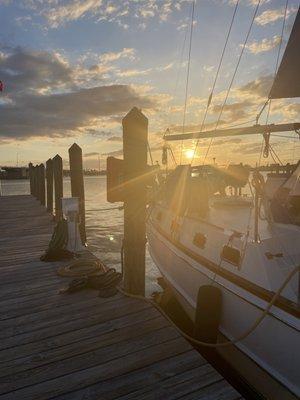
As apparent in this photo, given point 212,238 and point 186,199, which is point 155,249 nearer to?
point 186,199

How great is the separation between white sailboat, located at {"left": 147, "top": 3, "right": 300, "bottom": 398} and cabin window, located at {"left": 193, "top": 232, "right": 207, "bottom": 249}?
0.02m

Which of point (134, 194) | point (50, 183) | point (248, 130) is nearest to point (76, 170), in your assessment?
point (50, 183)

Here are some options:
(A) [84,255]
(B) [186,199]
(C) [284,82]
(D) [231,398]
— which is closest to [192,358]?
(D) [231,398]

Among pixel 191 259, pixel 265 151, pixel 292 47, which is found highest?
pixel 292 47

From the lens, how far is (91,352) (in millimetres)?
3807

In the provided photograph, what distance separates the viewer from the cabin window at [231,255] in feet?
15.3

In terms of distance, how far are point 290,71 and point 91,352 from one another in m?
6.48

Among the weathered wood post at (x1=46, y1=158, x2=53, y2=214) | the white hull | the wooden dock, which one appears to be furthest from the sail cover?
the weathered wood post at (x1=46, y1=158, x2=53, y2=214)

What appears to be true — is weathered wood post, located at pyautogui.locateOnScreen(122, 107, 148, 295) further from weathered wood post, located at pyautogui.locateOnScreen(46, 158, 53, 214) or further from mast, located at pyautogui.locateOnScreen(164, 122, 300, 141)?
weathered wood post, located at pyautogui.locateOnScreen(46, 158, 53, 214)

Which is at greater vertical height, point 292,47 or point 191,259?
point 292,47

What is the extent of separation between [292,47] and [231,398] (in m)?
6.48

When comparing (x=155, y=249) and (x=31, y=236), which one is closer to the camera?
(x=155, y=249)

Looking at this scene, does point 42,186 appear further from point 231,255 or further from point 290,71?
point 231,255

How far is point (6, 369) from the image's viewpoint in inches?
139
